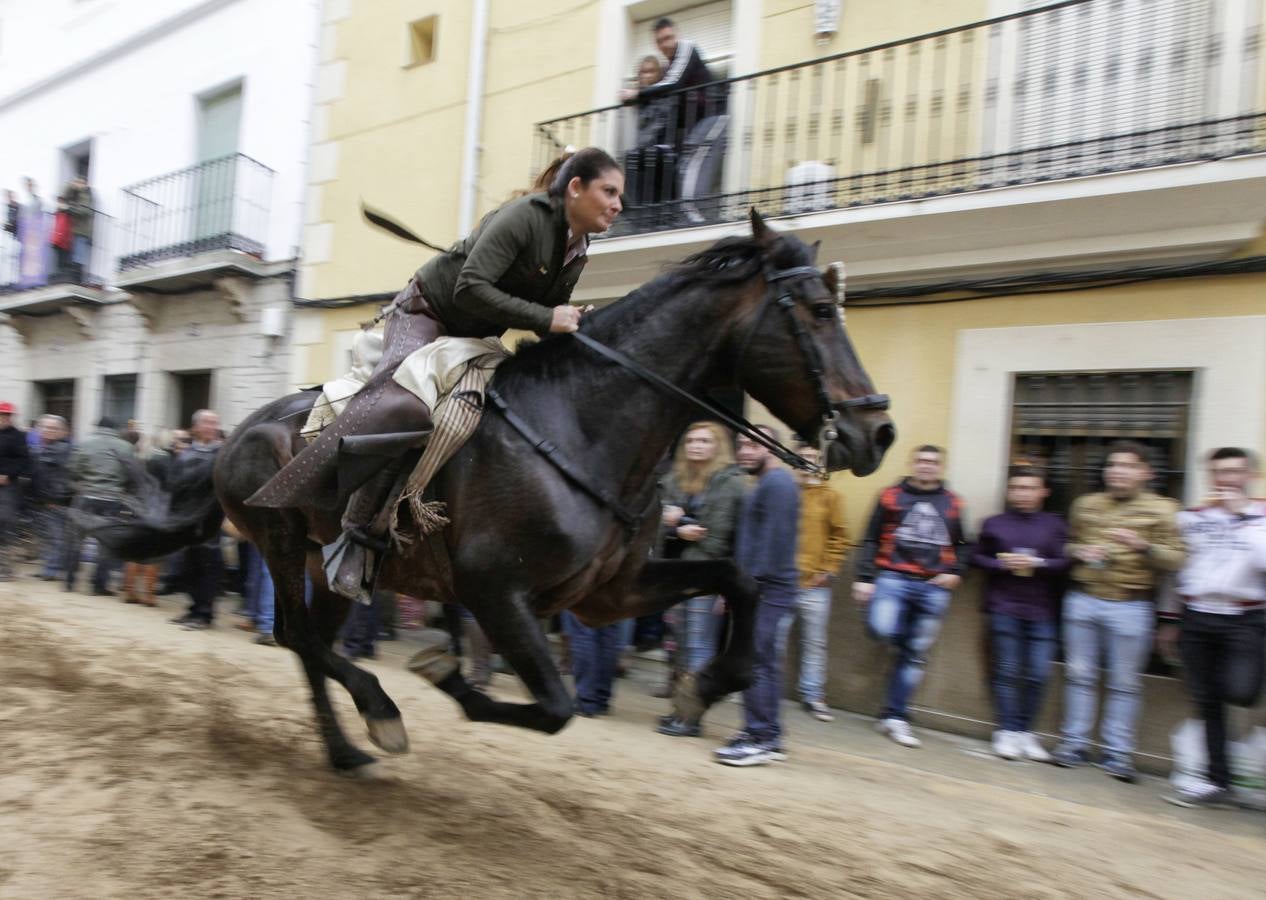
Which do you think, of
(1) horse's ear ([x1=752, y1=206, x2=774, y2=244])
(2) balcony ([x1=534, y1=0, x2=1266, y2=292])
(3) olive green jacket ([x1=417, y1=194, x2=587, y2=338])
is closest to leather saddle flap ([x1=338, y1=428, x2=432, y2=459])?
(3) olive green jacket ([x1=417, y1=194, x2=587, y2=338])

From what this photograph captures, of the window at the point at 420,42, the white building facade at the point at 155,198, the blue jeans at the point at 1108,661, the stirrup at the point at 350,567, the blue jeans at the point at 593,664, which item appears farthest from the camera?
the white building facade at the point at 155,198

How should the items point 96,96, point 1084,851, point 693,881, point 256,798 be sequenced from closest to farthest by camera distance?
1. point 693,881
2. point 256,798
3. point 1084,851
4. point 96,96

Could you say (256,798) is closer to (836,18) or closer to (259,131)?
(836,18)

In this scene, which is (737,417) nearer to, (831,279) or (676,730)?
(831,279)

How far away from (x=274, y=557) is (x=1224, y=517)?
4.70 meters

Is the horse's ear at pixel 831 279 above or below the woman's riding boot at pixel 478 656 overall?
above

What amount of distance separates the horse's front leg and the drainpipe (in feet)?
22.1

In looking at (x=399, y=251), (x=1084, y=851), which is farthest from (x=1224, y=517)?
(x=399, y=251)

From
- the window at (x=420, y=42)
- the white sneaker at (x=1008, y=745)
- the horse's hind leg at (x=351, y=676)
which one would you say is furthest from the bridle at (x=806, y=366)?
the window at (x=420, y=42)

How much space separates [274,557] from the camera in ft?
13.6

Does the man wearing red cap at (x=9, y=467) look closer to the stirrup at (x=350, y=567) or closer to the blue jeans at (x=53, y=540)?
the blue jeans at (x=53, y=540)

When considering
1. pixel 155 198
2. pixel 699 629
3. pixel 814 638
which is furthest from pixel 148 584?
pixel 814 638

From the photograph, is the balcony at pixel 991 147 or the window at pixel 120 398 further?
the window at pixel 120 398

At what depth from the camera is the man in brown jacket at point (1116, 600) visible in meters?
5.00
